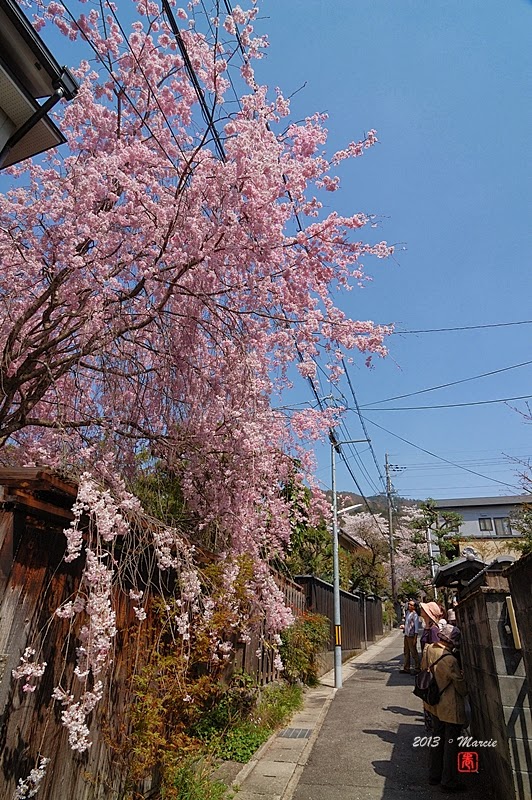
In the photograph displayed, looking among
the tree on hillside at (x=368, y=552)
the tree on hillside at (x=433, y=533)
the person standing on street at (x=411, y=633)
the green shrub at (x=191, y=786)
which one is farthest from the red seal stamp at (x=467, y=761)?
the tree on hillside at (x=368, y=552)

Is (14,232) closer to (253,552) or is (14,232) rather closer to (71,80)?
(71,80)

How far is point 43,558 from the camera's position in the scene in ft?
11.1

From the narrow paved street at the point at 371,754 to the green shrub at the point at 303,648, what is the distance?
897 millimetres

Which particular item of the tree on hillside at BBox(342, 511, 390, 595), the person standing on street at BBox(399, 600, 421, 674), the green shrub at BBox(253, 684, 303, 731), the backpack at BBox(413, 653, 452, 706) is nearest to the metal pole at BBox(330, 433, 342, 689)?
the person standing on street at BBox(399, 600, 421, 674)

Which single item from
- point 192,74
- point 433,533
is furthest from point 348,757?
point 433,533

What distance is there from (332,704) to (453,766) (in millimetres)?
5485

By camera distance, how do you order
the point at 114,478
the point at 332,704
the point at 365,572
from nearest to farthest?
the point at 114,478, the point at 332,704, the point at 365,572

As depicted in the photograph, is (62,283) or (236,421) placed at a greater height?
(62,283)

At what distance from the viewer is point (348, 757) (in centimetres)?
657

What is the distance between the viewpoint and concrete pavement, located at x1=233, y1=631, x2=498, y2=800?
529 cm

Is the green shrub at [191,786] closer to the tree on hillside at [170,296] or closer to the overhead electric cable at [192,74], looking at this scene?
the tree on hillside at [170,296]

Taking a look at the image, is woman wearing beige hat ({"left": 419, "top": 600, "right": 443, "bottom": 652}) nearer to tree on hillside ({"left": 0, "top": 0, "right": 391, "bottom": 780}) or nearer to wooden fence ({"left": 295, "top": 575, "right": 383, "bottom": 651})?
tree on hillside ({"left": 0, "top": 0, "right": 391, "bottom": 780})

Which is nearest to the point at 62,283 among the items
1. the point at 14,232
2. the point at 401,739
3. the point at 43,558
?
the point at 14,232

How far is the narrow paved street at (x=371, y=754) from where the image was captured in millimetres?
5312
